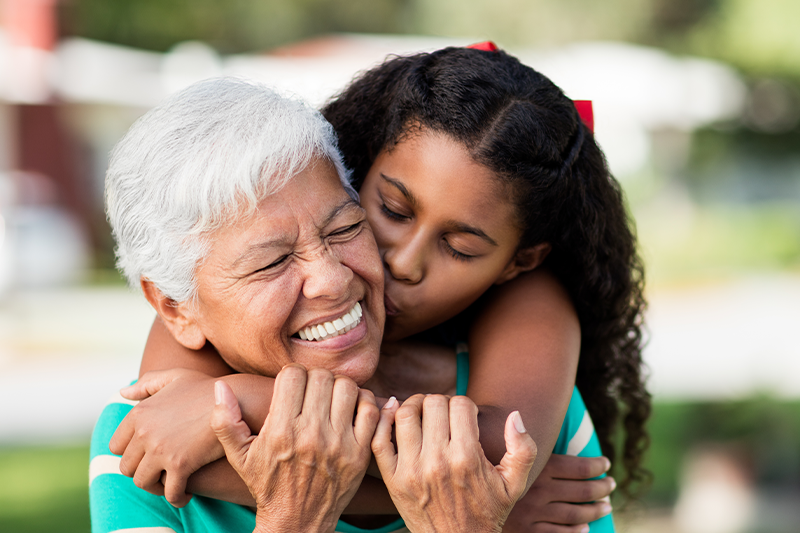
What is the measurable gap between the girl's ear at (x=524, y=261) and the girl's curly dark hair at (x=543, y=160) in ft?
0.14

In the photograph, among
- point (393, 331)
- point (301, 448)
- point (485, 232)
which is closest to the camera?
point (301, 448)

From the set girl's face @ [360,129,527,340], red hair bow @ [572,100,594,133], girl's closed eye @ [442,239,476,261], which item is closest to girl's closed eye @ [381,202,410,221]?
girl's face @ [360,129,527,340]

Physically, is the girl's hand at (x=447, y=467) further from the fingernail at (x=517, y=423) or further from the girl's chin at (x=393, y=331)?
the girl's chin at (x=393, y=331)

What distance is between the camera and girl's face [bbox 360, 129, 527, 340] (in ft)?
7.31

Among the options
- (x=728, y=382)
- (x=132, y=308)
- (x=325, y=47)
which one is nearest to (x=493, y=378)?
(x=728, y=382)

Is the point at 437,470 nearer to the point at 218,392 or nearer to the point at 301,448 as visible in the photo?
the point at 301,448

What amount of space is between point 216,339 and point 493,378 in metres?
0.80

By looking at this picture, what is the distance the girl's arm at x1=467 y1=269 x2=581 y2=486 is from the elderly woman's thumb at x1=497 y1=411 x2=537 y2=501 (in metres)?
0.08

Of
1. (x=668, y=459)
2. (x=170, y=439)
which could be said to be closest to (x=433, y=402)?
(x=170, y=439)

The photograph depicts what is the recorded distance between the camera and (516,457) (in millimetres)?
1830

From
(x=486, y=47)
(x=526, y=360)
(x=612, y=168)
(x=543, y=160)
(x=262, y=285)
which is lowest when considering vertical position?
(x=526, y=360)

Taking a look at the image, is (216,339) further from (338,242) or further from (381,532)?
(381,532)

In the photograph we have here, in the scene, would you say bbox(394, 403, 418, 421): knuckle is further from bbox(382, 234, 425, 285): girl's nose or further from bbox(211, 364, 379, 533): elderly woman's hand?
bbox(382, 234, 425, 285): girl's nose

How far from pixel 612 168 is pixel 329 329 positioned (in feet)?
13.3
